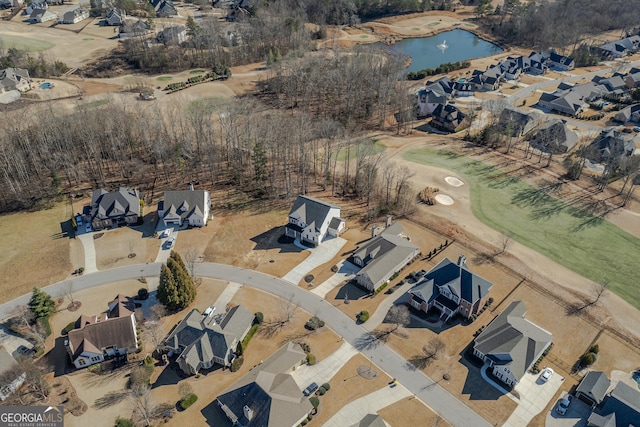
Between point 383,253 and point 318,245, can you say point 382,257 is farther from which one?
point 318,245

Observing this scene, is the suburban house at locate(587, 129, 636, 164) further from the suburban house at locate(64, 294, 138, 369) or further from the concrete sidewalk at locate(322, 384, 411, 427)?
the suburban house at locate(64, 294, 138, 369)

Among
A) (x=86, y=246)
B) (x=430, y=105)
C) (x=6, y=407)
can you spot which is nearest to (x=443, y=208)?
(x=430, y=105)

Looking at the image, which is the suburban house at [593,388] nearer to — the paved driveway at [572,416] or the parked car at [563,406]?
the paved driveway at [572,416]

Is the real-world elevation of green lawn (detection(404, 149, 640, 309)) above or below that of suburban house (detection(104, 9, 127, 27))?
below

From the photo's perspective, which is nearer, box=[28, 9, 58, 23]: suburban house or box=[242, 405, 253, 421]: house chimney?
box=[242, 405, 253, 421]: house chimney

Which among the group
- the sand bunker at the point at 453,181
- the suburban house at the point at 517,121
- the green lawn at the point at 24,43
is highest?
the green lawn at the point at 24,43

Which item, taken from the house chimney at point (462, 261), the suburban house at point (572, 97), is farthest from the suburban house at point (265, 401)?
the suburban house at point (572, 97)

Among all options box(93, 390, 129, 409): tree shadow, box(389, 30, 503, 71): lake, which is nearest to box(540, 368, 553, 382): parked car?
box(93, 390, 129, 409): tree shadow
